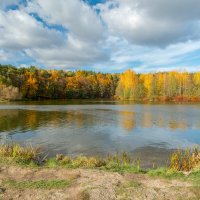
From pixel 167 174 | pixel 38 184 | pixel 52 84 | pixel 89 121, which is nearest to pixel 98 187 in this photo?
pixel 38 184

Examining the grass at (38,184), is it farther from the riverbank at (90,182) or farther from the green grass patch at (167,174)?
the green grass patch at (167,174)

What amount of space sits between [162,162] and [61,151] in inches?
307

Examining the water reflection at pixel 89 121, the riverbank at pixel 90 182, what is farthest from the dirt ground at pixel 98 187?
the water reflection at pixel 89 121

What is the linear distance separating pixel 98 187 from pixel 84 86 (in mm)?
133883

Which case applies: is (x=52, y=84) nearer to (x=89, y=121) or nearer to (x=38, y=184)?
(x=89, y=121)

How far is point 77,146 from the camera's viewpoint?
856 inches

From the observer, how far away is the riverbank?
29.0 feet

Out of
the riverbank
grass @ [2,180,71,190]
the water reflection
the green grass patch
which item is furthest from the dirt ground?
the water reflection

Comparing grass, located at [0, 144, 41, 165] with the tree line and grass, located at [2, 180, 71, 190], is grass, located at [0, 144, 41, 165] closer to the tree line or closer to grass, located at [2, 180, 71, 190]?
grass, located at [2, 180, 71, 190]

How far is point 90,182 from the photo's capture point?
10078 millimetres

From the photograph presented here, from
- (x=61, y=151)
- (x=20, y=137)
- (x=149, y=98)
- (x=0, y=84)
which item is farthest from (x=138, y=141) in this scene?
(x=149, y=98)

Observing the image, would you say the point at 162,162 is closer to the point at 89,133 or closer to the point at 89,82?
the point at 89,133

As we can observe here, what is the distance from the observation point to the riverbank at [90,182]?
883 centimetres

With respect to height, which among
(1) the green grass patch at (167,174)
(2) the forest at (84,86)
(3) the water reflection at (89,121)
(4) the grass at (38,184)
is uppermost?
(2) the forest at (84,86)
